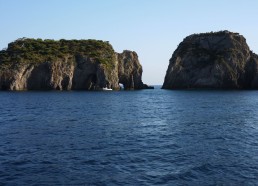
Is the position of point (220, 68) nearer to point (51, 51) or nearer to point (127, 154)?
point (51, 51)

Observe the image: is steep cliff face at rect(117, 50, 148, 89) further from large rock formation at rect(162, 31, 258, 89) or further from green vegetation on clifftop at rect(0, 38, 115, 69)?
large rock formation at rect(162, 31, 258, 89)

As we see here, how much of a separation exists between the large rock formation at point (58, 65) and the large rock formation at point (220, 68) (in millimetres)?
38165

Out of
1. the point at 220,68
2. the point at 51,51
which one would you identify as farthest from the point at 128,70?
the point at 220,68

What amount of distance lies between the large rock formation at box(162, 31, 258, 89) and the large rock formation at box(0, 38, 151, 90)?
3816cm

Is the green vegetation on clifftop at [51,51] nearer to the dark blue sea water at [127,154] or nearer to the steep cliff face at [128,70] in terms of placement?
the steep cliff face at [128,70]

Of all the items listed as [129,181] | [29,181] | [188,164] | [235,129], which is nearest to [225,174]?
[188,164]

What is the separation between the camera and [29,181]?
23.1m

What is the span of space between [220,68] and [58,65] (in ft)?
271

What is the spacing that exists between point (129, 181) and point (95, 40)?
169 m

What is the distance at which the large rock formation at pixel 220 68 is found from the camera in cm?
18462

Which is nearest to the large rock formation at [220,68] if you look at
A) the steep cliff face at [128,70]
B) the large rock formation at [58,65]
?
the steep cliff face at [128,70]

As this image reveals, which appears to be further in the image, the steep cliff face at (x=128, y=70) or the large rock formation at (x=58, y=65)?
the steep cliff face at (x=128, y=70)

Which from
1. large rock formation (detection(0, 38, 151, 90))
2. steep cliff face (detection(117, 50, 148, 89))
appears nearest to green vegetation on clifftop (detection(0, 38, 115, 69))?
large rock formation (detection(0, 38, 151, 90))

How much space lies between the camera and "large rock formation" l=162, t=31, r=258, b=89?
18462 centimetres
